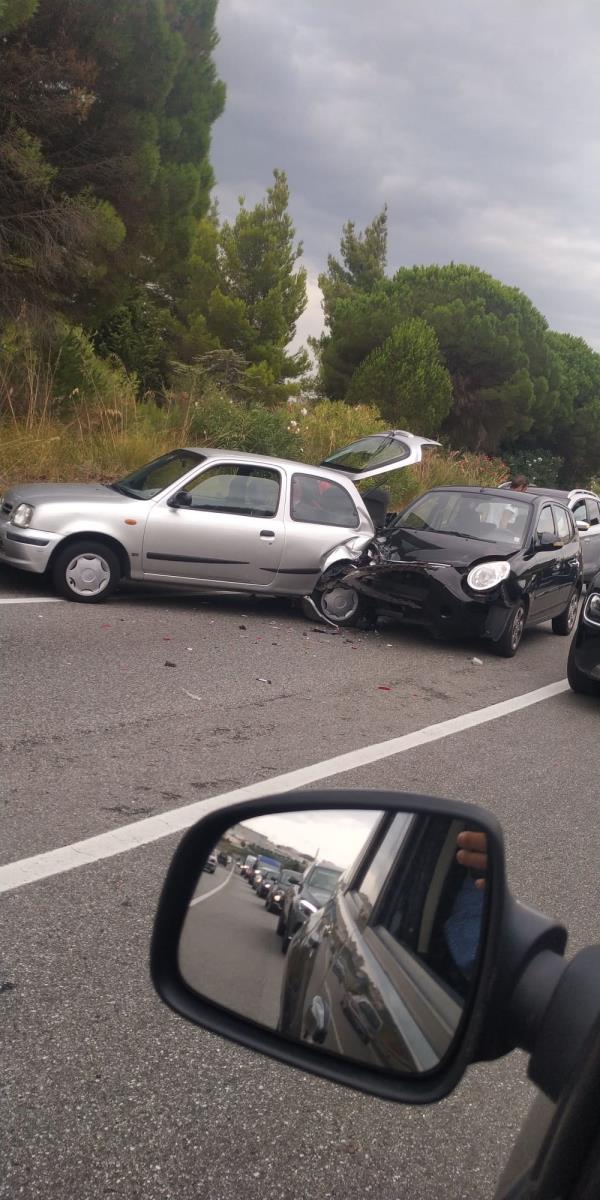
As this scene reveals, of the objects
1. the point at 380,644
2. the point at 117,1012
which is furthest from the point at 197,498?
the point at 117,1012

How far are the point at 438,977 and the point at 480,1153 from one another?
1.71 m

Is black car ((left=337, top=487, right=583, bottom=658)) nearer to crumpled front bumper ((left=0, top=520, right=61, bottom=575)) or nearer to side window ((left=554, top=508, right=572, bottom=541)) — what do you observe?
side window ((left=554, top=508, right=572, bottom=541))

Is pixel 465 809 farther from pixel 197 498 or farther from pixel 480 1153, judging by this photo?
pixel 197 498

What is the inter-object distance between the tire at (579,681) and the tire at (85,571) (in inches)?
166

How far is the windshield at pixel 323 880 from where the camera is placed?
1602 millimetres

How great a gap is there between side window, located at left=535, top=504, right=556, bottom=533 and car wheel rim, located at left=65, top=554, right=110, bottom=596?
14.6 ft

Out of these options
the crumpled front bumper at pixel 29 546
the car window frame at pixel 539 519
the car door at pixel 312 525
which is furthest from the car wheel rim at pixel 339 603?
the crumpled front bumper at pixel 29 546

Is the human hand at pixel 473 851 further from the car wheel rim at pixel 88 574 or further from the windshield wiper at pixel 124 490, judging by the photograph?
the windshield wiper at pixel 124 490

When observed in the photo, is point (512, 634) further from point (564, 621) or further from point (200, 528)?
point (200, 528)

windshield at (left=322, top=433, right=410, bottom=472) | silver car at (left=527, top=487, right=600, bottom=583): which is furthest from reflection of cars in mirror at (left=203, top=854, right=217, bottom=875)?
silver car at (left=527, top=487, right=600, bottom=583)

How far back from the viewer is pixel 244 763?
20.0 feet

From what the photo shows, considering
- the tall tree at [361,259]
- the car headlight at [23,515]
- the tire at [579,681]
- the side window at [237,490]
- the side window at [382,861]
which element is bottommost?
the tire at [579,681]

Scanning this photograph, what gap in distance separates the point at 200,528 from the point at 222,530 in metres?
0.24

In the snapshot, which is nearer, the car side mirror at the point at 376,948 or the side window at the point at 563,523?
the car side mirror at the point at 376,948
